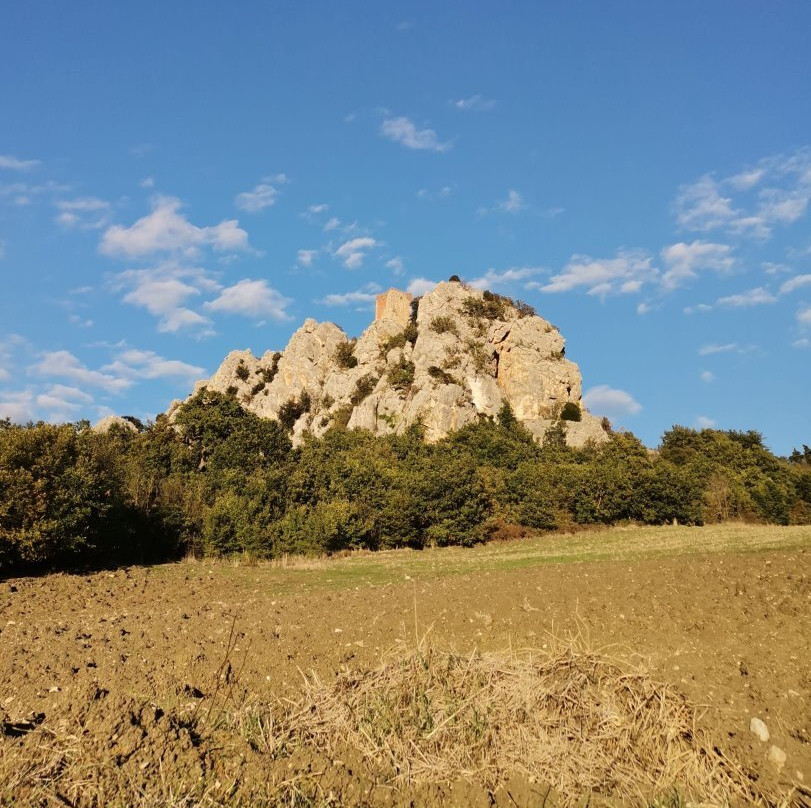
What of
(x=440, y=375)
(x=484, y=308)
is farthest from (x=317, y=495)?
(x=484, y=308)

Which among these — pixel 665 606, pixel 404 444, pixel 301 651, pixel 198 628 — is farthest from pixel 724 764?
pixel 404 444

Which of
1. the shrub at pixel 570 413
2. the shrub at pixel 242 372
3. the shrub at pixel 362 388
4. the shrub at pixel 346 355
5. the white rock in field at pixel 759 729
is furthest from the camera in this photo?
the shrub at pixel 242 372

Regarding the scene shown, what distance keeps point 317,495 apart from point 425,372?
124ft

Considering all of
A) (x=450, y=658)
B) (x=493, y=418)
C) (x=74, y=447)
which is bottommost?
(x=450, y=658)

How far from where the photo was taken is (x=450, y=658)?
290 inches

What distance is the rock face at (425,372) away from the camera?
7331 centimetres

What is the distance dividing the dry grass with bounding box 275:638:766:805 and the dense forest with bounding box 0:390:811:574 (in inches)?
904

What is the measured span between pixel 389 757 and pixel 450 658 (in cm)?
162

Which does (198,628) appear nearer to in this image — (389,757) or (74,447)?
(389,757)

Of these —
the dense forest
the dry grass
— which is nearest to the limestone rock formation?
the dense forest

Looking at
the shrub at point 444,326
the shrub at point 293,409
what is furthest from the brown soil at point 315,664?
the shrub at point 444,326

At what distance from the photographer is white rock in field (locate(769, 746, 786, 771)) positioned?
633cm

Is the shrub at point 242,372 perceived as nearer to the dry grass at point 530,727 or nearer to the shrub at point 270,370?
the shrub at point 270,370

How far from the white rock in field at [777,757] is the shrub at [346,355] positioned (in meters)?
83.2
